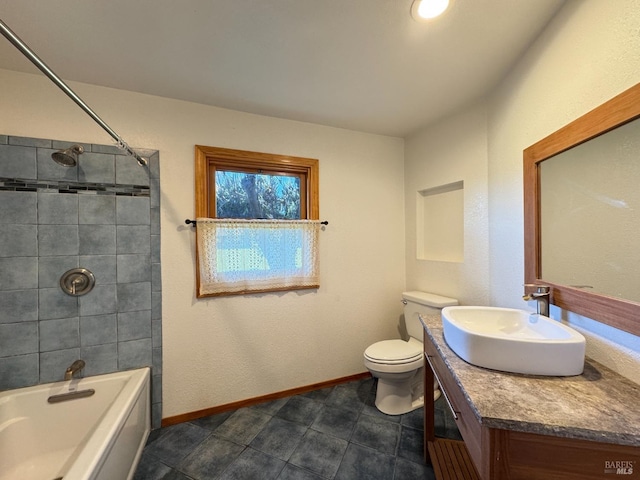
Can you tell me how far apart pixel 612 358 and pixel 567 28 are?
1329 millimetres

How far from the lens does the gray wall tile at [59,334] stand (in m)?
1.42

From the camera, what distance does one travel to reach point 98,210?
1.50m

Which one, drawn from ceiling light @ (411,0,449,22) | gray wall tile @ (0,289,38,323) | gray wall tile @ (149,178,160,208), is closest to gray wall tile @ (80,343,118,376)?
gray wall tile @ (0,289,38,323)

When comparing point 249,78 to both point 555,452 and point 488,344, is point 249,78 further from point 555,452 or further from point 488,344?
point 555,452

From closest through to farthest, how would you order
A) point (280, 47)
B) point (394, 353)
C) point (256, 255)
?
point (280, 47), point (394, 353), point (256, 255)

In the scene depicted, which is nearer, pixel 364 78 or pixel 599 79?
pixel 599 79

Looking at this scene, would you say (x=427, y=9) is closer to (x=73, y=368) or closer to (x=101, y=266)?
(x=101, y=266)

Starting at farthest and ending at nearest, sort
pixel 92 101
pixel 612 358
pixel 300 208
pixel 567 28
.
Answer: pixel 300 208 < pixel 92 101 < pixel 567 28 < pixel 612 358

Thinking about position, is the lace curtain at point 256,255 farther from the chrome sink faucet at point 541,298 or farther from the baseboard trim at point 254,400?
the chrome sink faucet at point 541,298

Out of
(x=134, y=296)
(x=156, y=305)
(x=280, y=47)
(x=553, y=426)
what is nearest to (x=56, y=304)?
(x=134, y=296)

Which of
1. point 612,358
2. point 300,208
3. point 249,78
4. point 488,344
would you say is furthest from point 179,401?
point 612,358

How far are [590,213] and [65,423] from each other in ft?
9.29

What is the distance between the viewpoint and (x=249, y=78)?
146 centimetres

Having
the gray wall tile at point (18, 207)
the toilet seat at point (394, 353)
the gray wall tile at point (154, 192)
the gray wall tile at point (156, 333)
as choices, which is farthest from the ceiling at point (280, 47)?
the toilet seat at point (394, 353)
